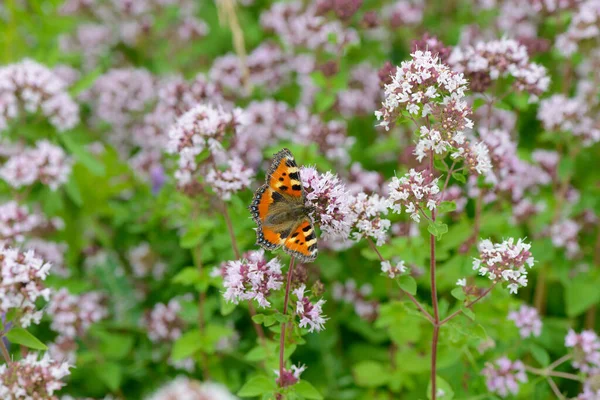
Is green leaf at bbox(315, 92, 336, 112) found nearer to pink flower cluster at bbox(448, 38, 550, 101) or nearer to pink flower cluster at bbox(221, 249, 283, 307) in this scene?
pink flower cluster at bbox(448, 38, 550, 101)

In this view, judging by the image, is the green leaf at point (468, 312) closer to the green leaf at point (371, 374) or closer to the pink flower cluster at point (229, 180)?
the pink flower cluster at point (229, 180)

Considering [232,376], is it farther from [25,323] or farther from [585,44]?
[585,44]

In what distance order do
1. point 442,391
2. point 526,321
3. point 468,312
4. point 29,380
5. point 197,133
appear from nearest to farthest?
point 29,380, point 468,312, point 442,391, point 197,133, point 526,321

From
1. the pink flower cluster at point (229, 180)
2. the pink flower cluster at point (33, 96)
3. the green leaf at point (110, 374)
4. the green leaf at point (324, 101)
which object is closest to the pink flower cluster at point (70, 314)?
the green leaf at point (110, 374)

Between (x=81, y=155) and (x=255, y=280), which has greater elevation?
(x=81, y=155)

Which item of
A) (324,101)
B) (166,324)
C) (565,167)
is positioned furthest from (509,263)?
(166,324)

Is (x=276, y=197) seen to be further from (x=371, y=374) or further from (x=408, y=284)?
(x=371, y=374)

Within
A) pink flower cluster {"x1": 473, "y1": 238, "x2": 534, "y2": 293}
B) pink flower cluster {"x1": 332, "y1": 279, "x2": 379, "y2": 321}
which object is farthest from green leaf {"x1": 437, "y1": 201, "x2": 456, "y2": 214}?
pink flower cluster {"x1": 332, "y1": 279, "x2": 379, "y2": 321}
